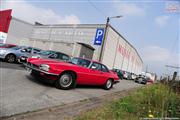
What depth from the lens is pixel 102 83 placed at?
36.8ft

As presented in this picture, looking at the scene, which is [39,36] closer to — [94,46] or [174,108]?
[94,46]

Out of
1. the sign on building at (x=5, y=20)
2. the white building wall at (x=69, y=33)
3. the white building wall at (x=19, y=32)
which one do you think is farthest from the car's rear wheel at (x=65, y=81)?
the white building wall at (x=19, y=32)

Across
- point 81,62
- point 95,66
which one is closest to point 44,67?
point 81,62

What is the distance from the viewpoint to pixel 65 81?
870 centimetres

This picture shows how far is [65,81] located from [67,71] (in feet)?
1.39

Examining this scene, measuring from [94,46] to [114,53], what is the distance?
6754 millimetres

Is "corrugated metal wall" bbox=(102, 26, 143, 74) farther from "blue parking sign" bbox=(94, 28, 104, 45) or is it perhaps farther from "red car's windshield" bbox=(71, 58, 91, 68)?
"red car's windshield" bbox=(71, 58, 91, 68)

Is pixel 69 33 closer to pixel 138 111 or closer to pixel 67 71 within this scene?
pixel 67 71

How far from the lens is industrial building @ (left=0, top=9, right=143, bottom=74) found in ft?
109

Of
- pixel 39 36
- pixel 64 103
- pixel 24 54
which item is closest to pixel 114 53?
pixel 39 36

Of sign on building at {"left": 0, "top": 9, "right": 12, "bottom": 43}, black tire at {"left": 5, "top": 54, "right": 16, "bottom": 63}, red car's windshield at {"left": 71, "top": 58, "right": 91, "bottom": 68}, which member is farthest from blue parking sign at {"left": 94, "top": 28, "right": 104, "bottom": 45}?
red car's windshield at {"left": 71, "top": 58, "right": 91, "bottom": 68}

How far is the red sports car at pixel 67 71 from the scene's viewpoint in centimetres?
816

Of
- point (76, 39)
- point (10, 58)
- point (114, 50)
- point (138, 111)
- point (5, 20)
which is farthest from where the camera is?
point (114, 50)

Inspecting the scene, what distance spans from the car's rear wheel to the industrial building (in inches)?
861
